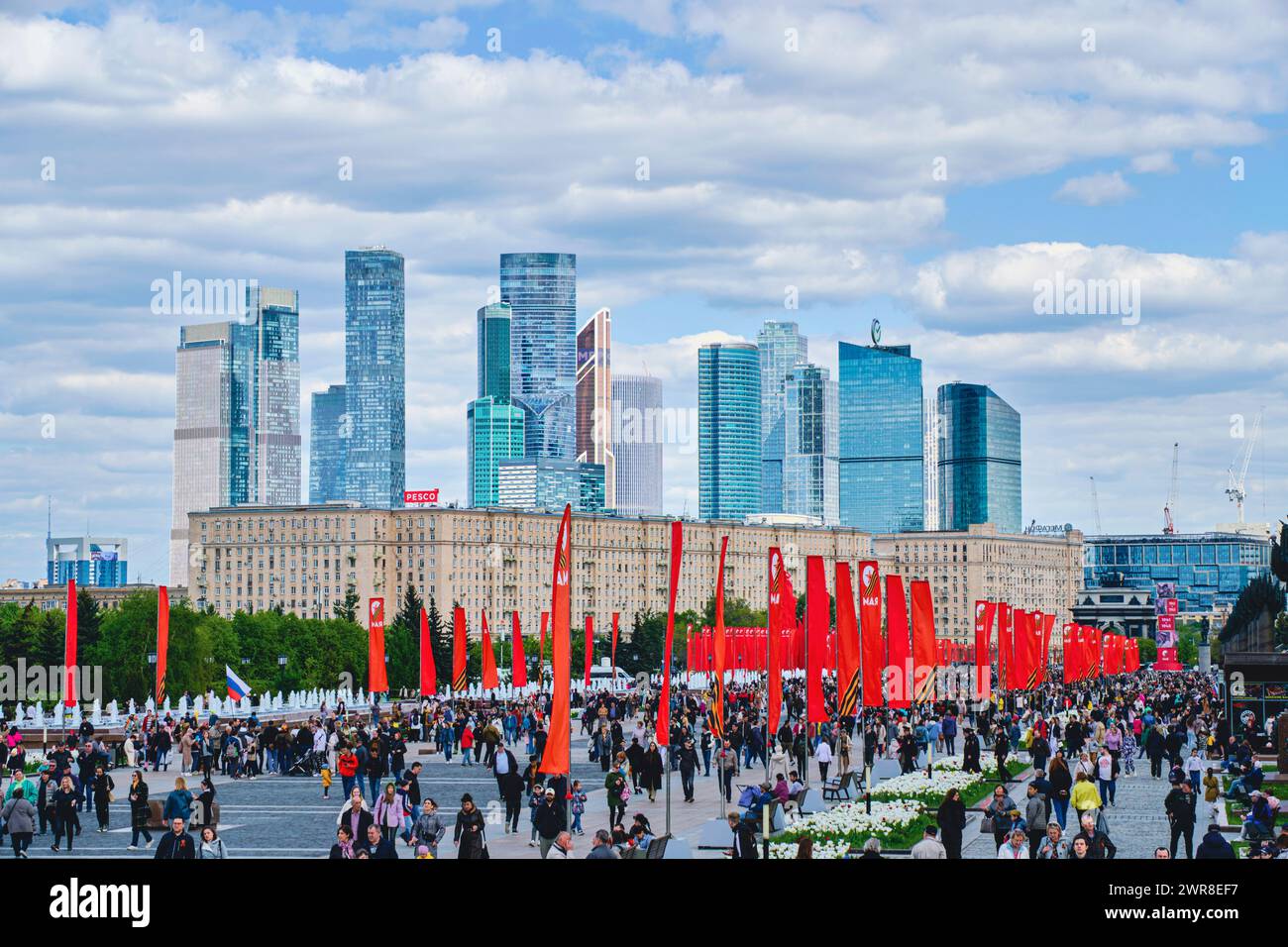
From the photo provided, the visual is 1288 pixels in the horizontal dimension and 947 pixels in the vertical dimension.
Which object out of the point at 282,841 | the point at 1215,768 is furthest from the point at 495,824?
the point at 1215,768

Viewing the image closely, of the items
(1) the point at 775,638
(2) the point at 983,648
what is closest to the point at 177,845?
(1) the point at 775,638

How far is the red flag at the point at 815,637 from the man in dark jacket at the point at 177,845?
1614 cm

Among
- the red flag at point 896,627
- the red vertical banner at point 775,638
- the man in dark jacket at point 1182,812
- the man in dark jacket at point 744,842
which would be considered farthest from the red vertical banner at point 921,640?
the man in dark jacket at point 744,842

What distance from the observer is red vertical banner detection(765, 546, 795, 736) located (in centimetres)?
3806

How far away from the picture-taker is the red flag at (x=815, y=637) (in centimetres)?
3588

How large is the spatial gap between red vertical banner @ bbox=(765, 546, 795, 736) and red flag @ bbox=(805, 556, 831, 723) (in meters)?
0.92

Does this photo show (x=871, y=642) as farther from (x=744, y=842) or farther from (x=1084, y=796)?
(x=744, y=842)

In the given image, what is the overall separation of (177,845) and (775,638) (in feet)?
64.3

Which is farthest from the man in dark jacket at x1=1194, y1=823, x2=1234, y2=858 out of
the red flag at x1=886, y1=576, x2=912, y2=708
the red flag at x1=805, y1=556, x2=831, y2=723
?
the red flag at x1=886, y1=576, x2=912, y2=708

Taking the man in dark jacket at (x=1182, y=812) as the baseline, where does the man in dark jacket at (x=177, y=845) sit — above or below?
above

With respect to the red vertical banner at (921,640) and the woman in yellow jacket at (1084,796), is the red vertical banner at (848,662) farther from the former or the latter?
the woman in yellow jacket at (1084,796)

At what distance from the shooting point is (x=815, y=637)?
36.3 m

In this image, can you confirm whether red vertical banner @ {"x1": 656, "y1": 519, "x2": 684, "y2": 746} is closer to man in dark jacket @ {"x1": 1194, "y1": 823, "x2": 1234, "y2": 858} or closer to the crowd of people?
the crowd of people

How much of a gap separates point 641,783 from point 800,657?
39086 mm
